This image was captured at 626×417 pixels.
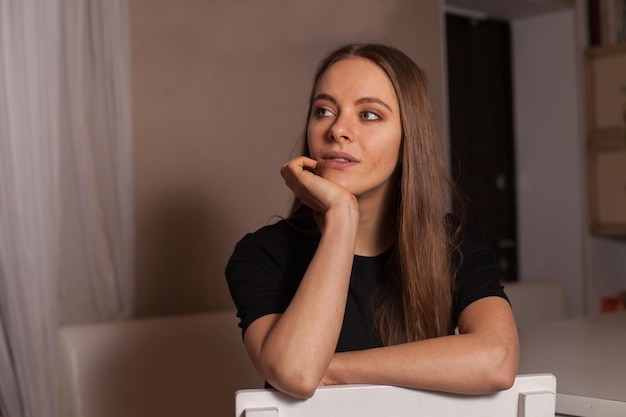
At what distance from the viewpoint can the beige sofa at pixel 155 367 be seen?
204cm

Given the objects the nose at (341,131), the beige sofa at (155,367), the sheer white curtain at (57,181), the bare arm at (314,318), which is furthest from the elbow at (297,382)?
the sheer white curtain at (57,181)

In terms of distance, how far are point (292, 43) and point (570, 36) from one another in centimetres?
187

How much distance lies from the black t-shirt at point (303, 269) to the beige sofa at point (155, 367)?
2.26 feet

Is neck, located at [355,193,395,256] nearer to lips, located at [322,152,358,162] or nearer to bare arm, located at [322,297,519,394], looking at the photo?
lips, located at [322,152,358,162]

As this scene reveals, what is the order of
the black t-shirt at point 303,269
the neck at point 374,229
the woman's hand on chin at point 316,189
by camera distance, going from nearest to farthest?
the woman's hand on chin at point 316,189, the black t-shirt at point 303,269, the neck at point 374,229

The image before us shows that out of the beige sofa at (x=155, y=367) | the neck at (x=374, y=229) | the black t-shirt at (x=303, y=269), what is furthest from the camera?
the beige sofa at (x=155, y=367)

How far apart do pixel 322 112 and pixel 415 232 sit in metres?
0.30

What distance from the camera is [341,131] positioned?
1.47 meters

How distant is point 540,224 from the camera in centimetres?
430

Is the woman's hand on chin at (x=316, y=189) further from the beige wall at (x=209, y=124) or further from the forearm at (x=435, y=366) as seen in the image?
the beige wall at (x=209, y=124)

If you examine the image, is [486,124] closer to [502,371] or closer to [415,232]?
[415,232]

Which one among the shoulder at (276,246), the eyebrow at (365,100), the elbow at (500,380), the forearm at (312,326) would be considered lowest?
the elbow at (500,380)

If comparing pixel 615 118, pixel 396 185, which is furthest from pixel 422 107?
pixel 615 118

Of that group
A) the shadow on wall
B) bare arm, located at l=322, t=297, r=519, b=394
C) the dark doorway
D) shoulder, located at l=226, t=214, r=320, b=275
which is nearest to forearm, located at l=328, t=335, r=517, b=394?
bare arm, located at l=322, t=297, r=519, b=394
